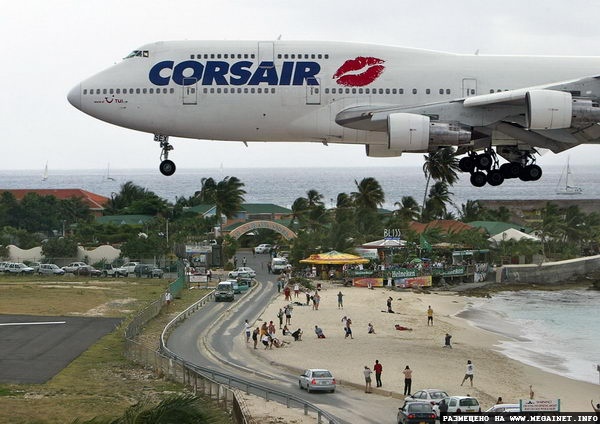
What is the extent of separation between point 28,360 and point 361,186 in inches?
3986

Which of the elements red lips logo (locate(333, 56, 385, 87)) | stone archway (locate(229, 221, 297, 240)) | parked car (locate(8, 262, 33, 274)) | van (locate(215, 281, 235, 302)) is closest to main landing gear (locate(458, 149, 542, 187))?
red lips logo (locate(333, 56, 385, 87))

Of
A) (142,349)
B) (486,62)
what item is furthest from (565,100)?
(142,349)

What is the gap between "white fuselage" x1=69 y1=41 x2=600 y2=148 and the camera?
45.0 meters

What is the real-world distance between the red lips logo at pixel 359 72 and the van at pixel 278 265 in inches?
2380

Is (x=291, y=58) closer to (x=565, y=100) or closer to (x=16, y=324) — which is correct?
(x=565, y=100)

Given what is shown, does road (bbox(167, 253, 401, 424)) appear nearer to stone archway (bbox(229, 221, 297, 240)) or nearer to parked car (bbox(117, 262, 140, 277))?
parked car (bbox(117, 262, 140, 277))

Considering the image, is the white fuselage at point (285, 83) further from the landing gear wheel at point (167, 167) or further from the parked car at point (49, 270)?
the parked car at point (49, 270)

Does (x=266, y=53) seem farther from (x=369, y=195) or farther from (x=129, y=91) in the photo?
(x=369, y=195)

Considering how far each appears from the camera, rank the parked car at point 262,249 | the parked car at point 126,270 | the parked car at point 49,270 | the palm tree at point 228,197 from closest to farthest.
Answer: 1. the parked car at point 49,270
2. the parked car at point 126,270
3. the parked car at point 262,249
4. the palm tree at point 228,197

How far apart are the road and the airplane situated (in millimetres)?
11103

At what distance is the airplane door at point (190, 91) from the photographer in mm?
45812

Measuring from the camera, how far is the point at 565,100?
43.0m

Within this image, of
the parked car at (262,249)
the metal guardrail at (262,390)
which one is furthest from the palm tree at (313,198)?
the metal guardrail at (262,390)

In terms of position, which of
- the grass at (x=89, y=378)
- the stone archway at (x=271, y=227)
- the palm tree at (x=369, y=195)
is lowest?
the grass at (x=89, y=378)
